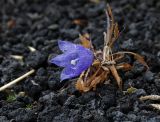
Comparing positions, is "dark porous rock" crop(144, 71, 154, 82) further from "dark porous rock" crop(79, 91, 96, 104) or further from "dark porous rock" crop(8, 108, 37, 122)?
"dark porous rock" crop(8, 108, 37, 122)

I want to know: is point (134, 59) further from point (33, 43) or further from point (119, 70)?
point (33, 43)

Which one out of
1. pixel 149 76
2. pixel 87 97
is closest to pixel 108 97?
pixel 87 97

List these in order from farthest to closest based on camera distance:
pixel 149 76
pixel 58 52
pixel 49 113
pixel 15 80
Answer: pixel 58 52, pixel 15 80, pixel 149 76, pixel 49 113

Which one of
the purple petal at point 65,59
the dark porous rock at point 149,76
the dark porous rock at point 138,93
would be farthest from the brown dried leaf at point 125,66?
the purple petal at point 65,59

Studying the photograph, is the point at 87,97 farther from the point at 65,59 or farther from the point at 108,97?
the point at 65,59

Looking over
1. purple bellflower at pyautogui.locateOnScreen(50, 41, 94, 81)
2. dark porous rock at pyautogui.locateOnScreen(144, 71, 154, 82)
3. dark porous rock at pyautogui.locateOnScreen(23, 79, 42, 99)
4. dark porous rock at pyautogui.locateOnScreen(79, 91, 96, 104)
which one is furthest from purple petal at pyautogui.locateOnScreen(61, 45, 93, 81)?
dark porous rock at pyautogui.locateOnScreen(144, 71, 154, 82)

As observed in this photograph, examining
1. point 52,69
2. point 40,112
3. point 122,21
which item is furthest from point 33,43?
point 40,112
